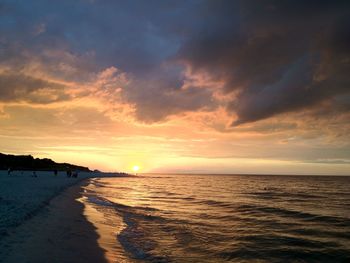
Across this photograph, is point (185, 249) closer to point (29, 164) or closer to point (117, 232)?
point (117, 232)

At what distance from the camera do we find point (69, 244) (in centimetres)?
1193

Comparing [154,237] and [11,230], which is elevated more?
[11,230]

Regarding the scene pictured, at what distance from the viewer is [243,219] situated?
24.0 metres

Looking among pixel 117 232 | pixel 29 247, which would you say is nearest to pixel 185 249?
pixel 117 232

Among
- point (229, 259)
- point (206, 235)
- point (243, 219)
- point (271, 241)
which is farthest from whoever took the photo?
point (243, 219)

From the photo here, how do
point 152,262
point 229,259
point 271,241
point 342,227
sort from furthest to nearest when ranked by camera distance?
point 342,227
point 271,241
point 229,259
point 152,262

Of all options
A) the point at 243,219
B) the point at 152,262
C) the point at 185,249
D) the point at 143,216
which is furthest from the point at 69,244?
the point at 243,219

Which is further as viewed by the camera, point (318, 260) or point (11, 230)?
point (318, 260)

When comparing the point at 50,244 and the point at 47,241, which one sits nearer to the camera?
the point at 50,244

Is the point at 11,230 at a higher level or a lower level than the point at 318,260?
higher

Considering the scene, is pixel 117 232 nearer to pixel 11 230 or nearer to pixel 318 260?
pixel 11 230

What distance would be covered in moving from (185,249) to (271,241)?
5177mm

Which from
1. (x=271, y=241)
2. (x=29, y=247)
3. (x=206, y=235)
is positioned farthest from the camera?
(x=206, y=235)

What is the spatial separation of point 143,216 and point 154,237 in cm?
811
